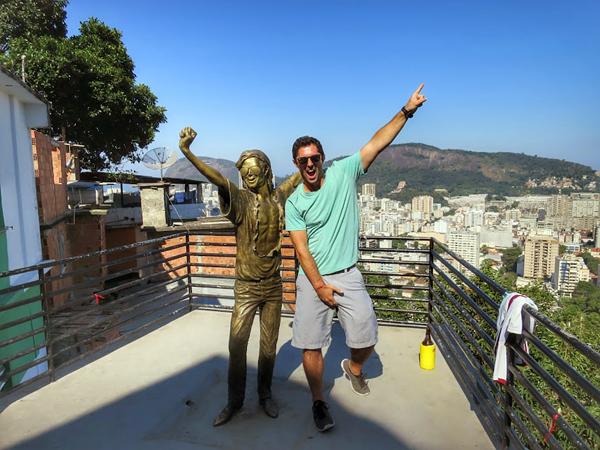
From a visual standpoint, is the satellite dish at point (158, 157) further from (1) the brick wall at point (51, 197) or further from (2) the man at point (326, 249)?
(2) the man at point (326, 249)

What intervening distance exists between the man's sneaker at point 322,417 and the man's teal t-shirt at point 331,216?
0.87m

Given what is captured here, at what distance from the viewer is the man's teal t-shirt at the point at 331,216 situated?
255 cm

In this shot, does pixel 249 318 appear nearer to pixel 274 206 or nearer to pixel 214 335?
pixel 274 206

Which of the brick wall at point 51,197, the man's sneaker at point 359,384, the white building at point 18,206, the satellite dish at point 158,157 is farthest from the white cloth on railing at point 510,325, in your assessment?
the satellite dish at point 158,157

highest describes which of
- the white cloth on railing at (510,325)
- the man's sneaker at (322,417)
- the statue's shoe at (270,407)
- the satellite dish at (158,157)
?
the satellite dish at (158,157)

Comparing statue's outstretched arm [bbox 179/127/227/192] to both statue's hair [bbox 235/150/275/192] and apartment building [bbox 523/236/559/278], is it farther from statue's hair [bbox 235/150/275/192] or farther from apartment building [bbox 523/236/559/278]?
apartment building [bbox 523/236/559/278]

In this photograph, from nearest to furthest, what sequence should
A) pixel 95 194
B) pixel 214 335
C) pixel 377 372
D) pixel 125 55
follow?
pixel 377 372 < pixel 214 335 < pixel 95 194 < pixel 125 55

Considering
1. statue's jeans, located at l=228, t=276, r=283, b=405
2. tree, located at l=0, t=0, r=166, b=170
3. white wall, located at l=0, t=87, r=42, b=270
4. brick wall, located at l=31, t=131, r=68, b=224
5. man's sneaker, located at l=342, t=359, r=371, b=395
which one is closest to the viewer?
statue's jeans, located at l=228, t=276, r=283, b=405

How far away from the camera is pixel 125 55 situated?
701 inches

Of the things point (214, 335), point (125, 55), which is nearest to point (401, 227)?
A: point (125, 55)

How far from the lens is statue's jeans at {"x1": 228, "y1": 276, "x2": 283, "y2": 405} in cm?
277

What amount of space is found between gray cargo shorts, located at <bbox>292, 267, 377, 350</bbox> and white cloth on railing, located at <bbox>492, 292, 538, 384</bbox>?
2.65ft

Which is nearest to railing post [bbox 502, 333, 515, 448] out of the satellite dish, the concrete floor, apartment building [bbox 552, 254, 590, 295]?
the concrete floor

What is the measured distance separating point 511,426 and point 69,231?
41.2 feet
